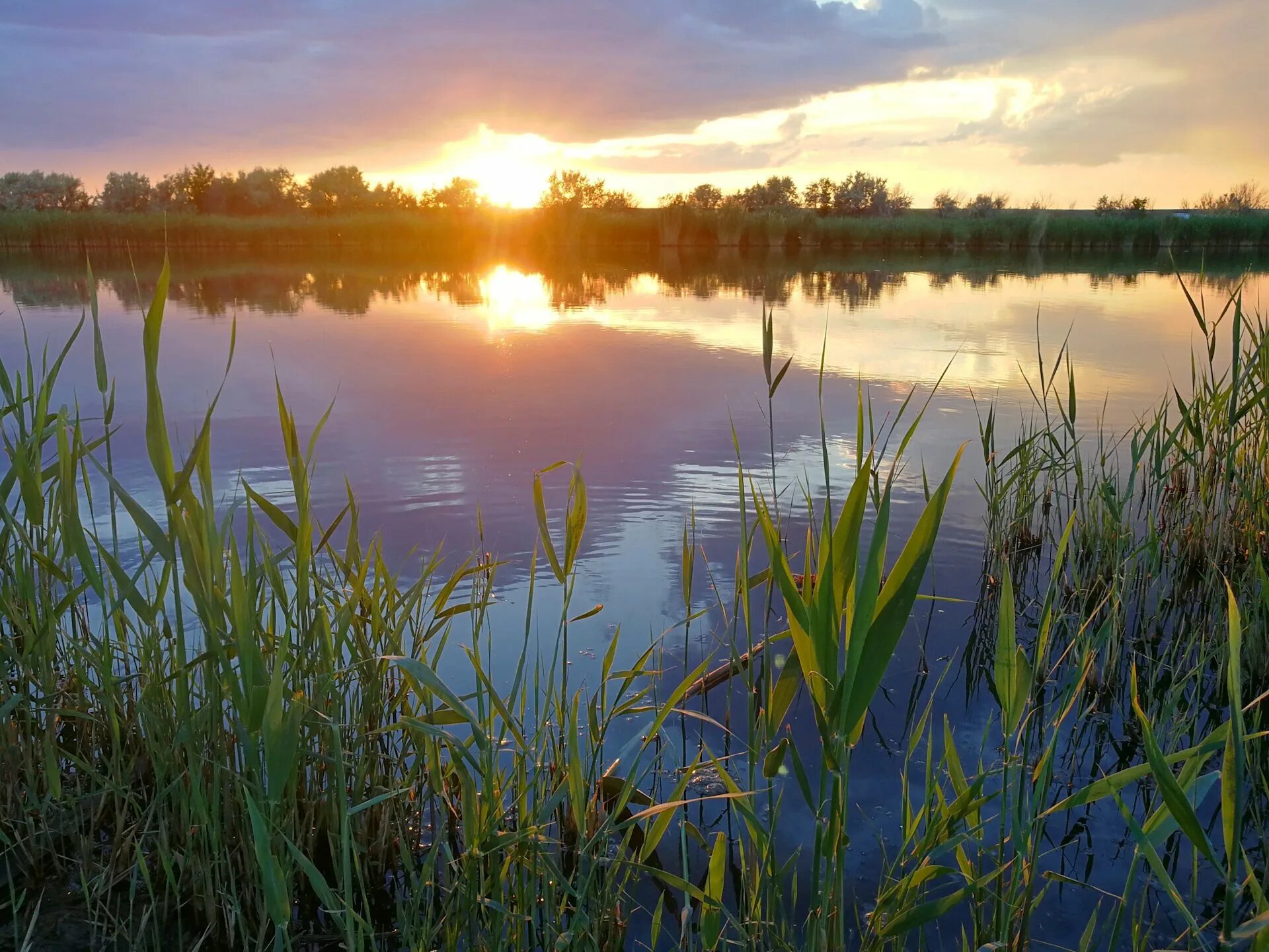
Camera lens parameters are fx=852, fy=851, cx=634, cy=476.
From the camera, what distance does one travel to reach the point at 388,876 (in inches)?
64.2

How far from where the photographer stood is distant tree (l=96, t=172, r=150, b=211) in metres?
→ 38.1

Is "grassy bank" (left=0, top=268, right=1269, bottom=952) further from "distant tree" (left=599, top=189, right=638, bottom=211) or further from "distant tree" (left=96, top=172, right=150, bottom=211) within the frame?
"distant tree" (left=96, top=172, right=150, bottom=211)

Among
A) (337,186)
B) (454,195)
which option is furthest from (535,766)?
(337,186)

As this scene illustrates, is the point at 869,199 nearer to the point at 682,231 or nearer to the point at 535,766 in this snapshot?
the point at 682,231

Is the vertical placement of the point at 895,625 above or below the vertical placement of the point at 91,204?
below

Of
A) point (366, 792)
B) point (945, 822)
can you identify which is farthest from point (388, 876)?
point (945, 822)

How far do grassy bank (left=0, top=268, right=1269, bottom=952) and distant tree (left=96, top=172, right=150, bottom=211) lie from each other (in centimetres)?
4143

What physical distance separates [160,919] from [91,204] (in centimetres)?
4504

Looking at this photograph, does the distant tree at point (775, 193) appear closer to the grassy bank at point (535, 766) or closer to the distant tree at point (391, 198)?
the distant tree at point (391, 198)

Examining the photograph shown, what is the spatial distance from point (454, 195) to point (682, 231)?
13060 millimetres

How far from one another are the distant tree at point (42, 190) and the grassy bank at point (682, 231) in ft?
62.4

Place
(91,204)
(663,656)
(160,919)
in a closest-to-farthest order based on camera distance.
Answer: (160,919), (663,656), (91,204)

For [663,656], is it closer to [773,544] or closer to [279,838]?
[279,838]

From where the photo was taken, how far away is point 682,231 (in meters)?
24.9
